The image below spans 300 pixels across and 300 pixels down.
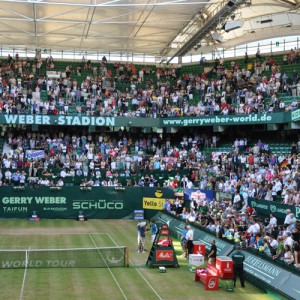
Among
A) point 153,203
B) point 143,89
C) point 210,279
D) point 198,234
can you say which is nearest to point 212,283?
point 210,279

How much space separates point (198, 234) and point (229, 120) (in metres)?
18.1

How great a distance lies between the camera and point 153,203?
39.1 m

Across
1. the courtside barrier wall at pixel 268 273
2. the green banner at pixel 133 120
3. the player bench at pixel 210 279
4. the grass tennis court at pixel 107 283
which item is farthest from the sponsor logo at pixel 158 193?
the player bench at pixel 210 279

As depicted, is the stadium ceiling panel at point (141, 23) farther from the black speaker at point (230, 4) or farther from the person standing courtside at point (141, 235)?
the person standing courtside at point (141, 235)

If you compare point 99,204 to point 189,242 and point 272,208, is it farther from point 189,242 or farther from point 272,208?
point 189,242

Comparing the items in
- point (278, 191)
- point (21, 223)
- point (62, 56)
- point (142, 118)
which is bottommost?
point (21, 223)

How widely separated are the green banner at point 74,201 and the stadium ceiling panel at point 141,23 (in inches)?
487

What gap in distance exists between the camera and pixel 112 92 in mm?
50000

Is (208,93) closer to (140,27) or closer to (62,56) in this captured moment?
(140,27)

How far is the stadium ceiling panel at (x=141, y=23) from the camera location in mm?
38188

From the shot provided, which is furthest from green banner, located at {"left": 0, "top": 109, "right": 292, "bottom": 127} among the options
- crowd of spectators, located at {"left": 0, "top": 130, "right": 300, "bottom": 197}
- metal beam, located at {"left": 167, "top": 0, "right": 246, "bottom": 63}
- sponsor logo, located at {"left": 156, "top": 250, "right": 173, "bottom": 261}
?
sponsor logo, located at {"left": 156, "top": 250, "right": 173, "bottom": 261}

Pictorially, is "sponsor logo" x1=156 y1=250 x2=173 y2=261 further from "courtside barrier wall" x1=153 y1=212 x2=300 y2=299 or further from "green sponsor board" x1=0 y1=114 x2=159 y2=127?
"green sponsor board" x1=0 y1=114 x2=159 y2=127

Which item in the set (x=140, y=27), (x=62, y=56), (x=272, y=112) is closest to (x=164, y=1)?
(x=140, y=27)

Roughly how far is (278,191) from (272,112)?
1111 cm
